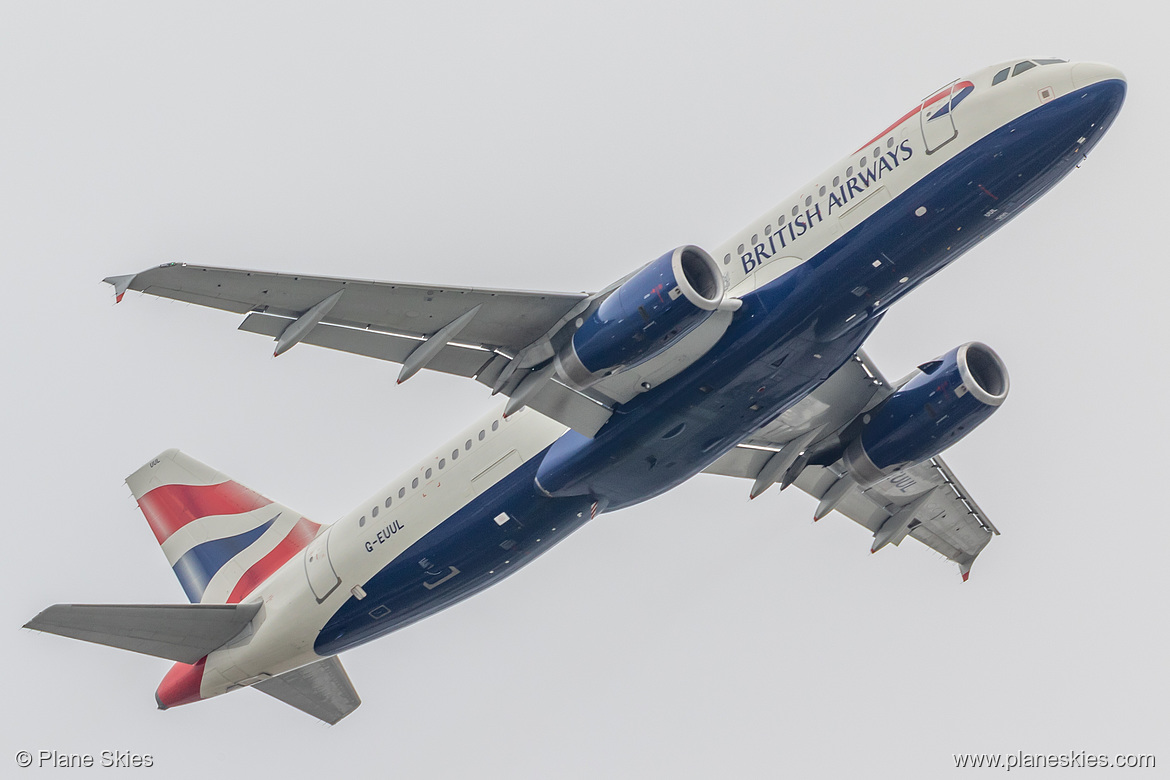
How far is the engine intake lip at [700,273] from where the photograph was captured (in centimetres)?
1966

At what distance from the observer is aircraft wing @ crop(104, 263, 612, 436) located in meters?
19.9

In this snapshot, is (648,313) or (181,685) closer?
(648,313)

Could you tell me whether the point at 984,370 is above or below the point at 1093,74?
below

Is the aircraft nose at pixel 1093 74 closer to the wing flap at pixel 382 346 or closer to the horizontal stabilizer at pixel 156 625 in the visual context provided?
the wing flap at pixel 382 346

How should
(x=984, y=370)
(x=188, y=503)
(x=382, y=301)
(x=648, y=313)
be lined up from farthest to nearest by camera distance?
1. (x=188, y=503)
2. (x=984, y=370)
3. (x=382, y=301)
4. (x=648, y=313)

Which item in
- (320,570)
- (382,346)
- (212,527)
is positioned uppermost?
(382,346)

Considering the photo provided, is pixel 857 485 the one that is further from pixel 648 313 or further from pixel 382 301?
pixel 382 301

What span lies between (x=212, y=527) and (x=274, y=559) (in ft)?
6.79

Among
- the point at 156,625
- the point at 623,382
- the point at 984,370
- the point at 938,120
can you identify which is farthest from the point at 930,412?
the point at 156,625

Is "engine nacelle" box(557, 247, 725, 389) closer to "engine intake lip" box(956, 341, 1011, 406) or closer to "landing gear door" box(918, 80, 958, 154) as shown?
"landing gear door" box(918, 80, 958, 154)

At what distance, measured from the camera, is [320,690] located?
27703mm

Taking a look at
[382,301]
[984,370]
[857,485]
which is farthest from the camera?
[857,485]

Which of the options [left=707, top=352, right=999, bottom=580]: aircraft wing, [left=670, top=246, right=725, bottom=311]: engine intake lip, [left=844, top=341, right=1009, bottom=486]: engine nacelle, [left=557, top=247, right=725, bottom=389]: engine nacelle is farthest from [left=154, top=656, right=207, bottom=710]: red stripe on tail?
[left=844, top=341, right=1009, bottom=486]: engine nacelle

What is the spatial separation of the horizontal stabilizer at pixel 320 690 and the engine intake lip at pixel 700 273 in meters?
12.7
